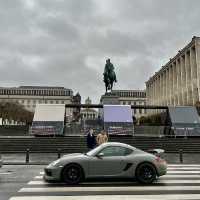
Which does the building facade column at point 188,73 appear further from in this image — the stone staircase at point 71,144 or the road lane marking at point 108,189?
the road lane marking at point 108,189

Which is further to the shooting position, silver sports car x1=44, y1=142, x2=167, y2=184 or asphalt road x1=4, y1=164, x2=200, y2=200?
silver sports car x1=44, y1=142, x2=167, y2=184

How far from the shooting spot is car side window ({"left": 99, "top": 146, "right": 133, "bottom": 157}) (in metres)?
12.5

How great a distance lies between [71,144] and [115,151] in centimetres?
1728

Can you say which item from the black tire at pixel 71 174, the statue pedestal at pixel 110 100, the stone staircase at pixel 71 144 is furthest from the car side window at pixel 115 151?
the statue pedestal at pixel 110 100

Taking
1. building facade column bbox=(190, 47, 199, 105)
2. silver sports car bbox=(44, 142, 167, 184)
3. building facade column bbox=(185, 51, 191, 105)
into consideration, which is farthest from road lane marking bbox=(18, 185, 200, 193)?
building facade column bbox=(185, 51, 191, 105)

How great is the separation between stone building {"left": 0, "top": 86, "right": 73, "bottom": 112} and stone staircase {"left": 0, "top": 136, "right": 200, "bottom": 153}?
142593 mm

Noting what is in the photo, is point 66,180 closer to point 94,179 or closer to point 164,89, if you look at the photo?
point 94,179

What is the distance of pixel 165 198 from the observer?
9.62 m

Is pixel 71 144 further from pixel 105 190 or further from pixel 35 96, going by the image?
pixel 35 96

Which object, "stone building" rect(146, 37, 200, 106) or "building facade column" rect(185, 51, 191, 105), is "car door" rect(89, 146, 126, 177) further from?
"building facade column" rect(185, 51, 191, 105)

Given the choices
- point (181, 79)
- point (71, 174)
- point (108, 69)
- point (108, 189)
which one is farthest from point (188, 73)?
point (108, 189)

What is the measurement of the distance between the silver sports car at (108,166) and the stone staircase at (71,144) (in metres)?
15.5

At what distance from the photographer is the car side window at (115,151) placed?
12527mm

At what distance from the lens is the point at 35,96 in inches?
7180
